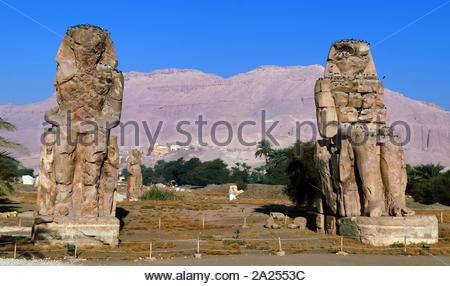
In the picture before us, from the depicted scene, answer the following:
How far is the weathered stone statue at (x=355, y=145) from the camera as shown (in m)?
15.5

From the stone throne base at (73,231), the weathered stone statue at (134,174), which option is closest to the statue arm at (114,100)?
the stone throne base at (73,231)

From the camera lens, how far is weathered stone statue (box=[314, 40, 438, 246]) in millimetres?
15547

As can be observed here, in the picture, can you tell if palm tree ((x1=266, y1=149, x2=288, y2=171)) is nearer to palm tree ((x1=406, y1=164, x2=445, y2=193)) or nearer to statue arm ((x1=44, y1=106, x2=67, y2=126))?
palm tree ((x1=406, y1=164, x2=445, y2=193))

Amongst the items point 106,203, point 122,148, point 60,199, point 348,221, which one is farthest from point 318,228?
point 122,148

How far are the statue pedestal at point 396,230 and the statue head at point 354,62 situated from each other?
4333mm

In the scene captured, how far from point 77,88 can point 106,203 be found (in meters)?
2.98

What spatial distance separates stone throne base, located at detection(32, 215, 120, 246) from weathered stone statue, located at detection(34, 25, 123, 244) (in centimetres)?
4

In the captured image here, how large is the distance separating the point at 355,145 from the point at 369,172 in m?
0.78

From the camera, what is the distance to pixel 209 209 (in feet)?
98.6

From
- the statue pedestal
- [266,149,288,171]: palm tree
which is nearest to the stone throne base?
the statue pedestal

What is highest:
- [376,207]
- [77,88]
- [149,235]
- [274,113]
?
[274,113]

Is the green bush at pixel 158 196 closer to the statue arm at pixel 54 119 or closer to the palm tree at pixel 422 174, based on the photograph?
the palm tree at pixel 422 174

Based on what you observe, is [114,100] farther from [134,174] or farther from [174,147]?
Result: [174,147]

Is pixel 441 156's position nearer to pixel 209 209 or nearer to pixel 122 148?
pixel 122 148
